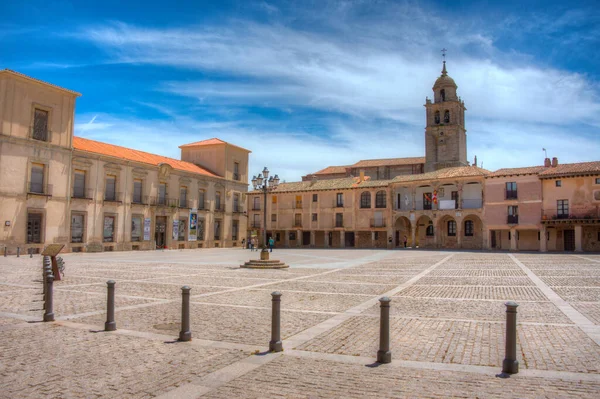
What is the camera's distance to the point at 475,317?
874 cm

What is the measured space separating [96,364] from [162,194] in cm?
3805

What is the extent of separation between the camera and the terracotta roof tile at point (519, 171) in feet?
130

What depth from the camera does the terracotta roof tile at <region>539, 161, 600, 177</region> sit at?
36394 millimetres

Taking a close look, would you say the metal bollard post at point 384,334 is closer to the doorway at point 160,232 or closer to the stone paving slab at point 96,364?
the stone paving slab at point 96,364

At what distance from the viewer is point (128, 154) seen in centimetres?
4053

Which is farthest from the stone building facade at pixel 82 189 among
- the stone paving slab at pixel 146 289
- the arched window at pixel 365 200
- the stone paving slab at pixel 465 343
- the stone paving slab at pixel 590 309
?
the stone paving slab at pixel 590 309

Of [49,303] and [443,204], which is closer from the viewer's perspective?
[49,303]

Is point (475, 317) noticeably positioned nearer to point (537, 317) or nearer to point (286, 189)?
point (537, 317)

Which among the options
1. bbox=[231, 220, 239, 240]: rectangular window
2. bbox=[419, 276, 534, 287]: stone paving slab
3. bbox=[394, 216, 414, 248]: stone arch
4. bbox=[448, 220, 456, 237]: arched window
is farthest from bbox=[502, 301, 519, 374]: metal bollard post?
bbox=[231, 220, 239, 240]: rectangular window

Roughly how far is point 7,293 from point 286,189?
4479 centimetres

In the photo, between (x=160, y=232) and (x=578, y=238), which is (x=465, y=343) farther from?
(x=160, y=232)

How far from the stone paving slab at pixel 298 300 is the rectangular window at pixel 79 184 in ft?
87.3

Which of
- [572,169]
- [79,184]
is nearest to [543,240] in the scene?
[572,169]

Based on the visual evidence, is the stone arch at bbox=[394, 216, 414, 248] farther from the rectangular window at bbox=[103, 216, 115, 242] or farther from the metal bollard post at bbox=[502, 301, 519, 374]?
the metal bollard post at bbox=[502, 301, 519, 374]
